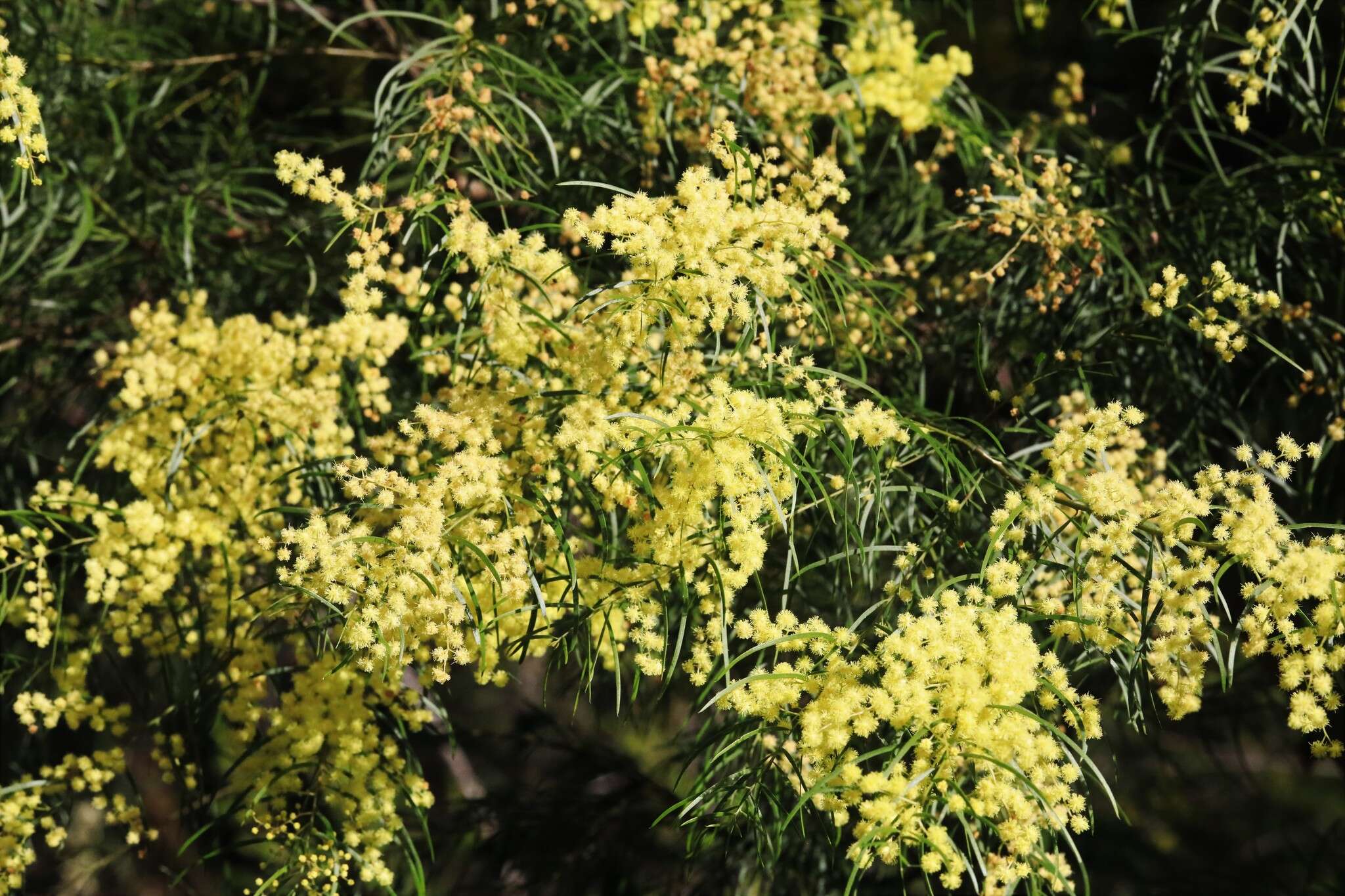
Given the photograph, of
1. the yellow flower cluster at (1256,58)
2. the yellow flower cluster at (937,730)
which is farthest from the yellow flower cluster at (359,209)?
the yellow flower cluster at (1256,58)

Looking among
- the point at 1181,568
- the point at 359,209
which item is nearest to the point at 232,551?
the point at 359,209

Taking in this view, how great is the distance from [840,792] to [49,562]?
1117 millimetres

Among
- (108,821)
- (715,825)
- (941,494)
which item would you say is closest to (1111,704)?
(941,494)

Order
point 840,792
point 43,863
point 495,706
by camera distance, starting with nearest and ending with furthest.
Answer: point 840,792 < point 43,863 < point 495,706

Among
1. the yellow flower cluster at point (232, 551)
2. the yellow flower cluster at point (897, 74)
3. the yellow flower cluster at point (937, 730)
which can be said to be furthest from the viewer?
the yellow flower cluster at point (897, 74)

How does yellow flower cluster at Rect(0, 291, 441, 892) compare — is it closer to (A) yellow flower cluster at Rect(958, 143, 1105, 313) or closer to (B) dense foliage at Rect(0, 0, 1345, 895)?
(B) dense foliage at Rect(0, 0, 1345, 895)

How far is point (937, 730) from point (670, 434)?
0.29 m

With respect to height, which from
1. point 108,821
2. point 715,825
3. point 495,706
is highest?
point 715,825

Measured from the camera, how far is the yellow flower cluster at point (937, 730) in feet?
2.53

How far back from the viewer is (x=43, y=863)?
278 centimetres

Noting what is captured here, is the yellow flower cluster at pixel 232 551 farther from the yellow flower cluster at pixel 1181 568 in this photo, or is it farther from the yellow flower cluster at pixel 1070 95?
the yellow flower cluster at pixel 1070 95

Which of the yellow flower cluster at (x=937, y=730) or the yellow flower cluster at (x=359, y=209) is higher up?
the yellow flower cluster at (x=359, y=209)

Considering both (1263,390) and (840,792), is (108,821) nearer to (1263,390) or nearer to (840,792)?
(840,792)

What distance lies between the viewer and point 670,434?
0.87m
